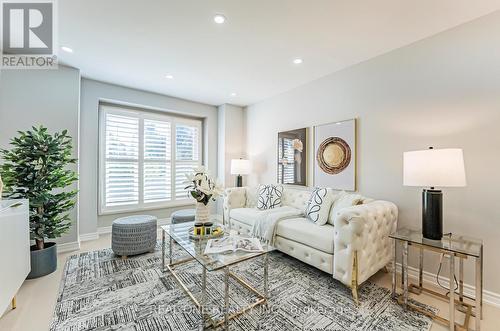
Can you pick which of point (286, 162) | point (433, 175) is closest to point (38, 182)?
point (286, 162)

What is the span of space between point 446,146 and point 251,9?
93.4 inches

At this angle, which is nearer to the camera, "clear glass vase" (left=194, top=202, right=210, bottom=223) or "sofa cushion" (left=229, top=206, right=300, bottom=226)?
"clear glass vase" (left=194, top=202, right=210, bottom=223)

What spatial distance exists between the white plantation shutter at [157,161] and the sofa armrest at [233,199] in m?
1.46

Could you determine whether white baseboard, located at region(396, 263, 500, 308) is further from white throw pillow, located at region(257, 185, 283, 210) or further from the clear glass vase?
the clear glass vase

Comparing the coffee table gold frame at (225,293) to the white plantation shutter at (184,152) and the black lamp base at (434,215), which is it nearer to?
the black lamp base at (434,215)

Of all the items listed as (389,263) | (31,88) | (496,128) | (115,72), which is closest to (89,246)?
(31,88)

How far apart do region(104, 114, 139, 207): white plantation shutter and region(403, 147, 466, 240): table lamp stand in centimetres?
427

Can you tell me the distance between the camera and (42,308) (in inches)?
73.2

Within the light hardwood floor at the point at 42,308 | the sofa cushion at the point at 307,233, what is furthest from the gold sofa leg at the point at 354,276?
the light hardwood floor at the point at 42,308

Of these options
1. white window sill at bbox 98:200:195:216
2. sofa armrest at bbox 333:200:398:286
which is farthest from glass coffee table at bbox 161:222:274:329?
white window sill at bbox 98:200:195:216

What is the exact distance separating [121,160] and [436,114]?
4.72m

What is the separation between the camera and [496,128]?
1958 mm

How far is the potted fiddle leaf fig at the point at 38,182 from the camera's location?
92.4 inches

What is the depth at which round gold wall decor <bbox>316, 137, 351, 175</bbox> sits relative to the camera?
10.0 feet
